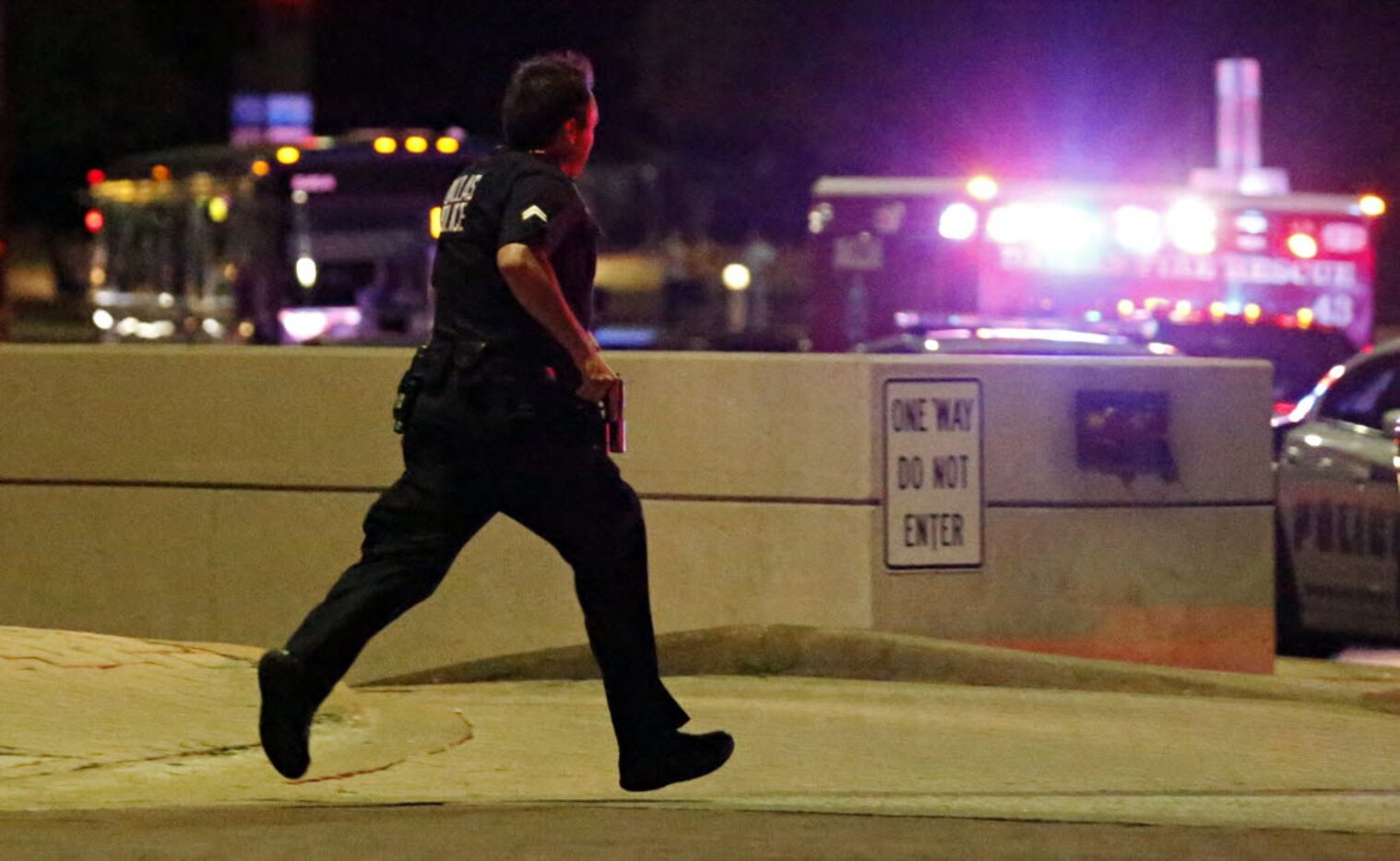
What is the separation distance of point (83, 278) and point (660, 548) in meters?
37.7

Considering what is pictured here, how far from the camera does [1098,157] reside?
41.9 m

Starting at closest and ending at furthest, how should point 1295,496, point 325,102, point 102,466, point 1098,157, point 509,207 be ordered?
1. point 509,207
2. point 102,466
3. point 1295,496
4. point 1098,157
5. point 325,102

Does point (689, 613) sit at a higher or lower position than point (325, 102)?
lower

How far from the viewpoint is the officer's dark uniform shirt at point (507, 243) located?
5.57 meters

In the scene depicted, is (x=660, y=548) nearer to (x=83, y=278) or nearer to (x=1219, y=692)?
(x=1219, y=692)

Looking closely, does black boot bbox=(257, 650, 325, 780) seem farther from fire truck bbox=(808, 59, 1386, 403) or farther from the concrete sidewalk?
fire truck bbox=(808, 59, 1386, 403)

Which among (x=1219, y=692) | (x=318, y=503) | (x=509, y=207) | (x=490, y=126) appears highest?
(x=490, y=126)

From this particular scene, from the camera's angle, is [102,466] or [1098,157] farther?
[1098,157]

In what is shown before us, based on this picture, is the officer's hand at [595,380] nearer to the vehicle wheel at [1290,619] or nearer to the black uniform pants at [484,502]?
the black uniform pants at [484,502]

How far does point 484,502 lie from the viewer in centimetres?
568

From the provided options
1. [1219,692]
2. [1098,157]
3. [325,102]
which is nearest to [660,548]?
[1219,692]

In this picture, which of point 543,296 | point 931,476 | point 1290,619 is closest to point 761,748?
point 931,476

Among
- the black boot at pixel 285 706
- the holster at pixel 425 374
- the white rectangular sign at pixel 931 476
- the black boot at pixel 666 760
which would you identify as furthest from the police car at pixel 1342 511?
the black boot at pixel 285 706

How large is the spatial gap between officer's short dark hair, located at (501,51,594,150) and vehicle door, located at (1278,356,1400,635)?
550cm
